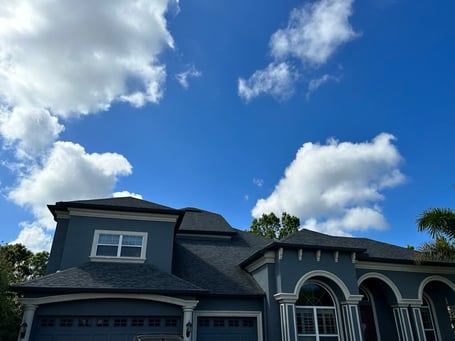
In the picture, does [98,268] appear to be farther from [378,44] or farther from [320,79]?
[378,44]

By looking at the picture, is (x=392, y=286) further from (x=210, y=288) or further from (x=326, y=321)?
(x=210, y=288)

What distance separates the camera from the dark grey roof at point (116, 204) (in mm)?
12613

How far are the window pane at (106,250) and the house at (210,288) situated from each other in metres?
0.04

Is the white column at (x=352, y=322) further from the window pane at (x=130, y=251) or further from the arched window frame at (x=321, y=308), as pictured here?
the window pane at (x=130, y=251)

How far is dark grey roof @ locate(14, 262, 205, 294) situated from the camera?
32.9ft

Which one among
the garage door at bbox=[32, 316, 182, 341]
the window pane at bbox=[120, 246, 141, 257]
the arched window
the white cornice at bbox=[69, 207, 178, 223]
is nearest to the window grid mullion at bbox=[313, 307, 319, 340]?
the arched window

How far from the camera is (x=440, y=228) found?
12375mm

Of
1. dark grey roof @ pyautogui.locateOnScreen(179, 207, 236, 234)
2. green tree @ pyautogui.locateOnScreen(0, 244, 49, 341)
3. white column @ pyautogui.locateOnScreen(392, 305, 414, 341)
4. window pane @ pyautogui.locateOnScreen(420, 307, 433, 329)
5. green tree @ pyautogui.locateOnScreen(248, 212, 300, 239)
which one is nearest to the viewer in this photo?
white column @ pyautogui.locateOnScreen(392, 305, 414, 341)

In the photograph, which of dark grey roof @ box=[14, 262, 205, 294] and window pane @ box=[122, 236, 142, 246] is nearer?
dark grey roof @ box=[14, 262, 205, 294]

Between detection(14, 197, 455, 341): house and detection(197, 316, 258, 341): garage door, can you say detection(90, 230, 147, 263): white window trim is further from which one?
detection(197, 316, 258, 341): garage door

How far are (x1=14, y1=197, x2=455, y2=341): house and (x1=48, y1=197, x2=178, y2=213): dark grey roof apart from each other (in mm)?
40

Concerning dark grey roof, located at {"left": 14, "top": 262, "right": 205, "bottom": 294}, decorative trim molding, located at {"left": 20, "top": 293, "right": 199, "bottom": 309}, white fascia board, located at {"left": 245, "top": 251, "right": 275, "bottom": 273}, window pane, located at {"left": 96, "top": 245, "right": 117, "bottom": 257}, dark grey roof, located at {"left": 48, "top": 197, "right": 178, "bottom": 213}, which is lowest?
decorative trim molding, located at {"left": 20, "top": 293, "right": 199, "bottom": 309}

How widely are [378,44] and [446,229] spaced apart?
24.4ft

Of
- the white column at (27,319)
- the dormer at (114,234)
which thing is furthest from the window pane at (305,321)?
the white column at (27,319)
